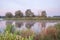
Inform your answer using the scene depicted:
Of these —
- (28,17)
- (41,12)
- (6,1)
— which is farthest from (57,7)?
(6,1)

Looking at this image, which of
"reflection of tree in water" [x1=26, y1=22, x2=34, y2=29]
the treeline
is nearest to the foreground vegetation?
"reflection of tree in water" [x1=26, y1=22, x2=34, y2=29]

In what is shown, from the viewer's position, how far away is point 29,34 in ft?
5.55

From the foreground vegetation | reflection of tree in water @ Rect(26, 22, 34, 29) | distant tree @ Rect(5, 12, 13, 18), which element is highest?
distant tree @ Rect(5, 12, 13, 18)

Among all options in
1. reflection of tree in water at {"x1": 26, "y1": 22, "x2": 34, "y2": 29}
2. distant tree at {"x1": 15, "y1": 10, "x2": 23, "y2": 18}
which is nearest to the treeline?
distant tree at {"x1": 15, "y1": 10, "x2": 23, "y2": 18}

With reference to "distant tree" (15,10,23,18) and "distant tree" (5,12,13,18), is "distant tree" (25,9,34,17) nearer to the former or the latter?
"distant tree" (15,10,23,18)

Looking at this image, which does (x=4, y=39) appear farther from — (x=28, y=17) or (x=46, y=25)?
(x=46, y=25)

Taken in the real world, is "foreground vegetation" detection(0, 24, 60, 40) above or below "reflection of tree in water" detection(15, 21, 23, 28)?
below

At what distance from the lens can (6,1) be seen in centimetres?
175

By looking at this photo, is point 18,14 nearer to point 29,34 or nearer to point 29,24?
point 29,24

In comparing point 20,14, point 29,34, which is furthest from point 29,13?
point 29,34

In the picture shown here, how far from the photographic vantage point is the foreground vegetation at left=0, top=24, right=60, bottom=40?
1655mm

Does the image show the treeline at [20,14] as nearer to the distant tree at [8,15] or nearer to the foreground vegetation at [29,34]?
the distant tree at [8,15]

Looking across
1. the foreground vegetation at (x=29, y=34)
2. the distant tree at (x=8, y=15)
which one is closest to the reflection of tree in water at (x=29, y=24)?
the foreground vegetation at (x=29, y=34)

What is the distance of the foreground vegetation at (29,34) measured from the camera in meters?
1.66
